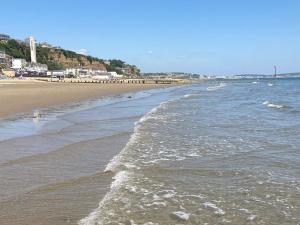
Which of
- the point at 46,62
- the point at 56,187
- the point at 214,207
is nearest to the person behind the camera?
the point at 214,207

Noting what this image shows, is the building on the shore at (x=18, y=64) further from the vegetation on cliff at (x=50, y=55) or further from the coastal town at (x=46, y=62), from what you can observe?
the vegetation on cliff at (x=50, y=55)

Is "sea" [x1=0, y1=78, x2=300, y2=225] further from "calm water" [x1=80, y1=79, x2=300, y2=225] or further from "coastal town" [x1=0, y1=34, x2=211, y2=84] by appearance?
"coastal town" [x1=0, y1=34, x2=211, y2=84]

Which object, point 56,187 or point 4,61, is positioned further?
point 4,61

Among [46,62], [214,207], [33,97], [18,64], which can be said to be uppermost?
[46,62]

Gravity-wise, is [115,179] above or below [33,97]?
below

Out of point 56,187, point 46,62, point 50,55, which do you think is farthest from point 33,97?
point 50,55

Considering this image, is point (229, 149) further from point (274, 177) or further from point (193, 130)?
point (193, 130)

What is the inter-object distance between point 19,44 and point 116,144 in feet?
564

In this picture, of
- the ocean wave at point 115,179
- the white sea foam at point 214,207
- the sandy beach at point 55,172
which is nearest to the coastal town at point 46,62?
the sandy beach at point 55,172

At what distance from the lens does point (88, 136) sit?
12.7 meters

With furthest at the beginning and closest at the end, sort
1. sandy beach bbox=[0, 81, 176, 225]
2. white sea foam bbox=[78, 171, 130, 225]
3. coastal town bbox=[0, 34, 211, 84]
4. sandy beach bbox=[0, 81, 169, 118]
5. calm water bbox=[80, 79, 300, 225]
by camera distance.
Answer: coastal town bbox=[0, 34, 211, 84] → sandy beach bbox=[0, 81, 169, 118] → sandy beach bbox=[0, 81, 176, 225] → calm water bbox=[80, 79, 300, 225] → white sea foam bbox=[78, 171, 130, 225]

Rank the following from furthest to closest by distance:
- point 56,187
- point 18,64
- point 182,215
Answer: point 18,64
point 56,187
point 182,215

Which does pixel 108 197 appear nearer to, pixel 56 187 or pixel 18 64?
pixel 56 187

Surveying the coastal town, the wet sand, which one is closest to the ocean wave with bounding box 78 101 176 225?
the wet sand
